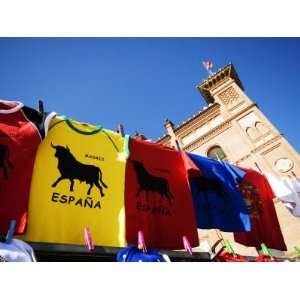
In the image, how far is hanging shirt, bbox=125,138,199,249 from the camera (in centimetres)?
458

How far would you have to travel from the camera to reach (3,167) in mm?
3836

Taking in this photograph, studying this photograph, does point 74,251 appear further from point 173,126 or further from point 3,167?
point 173,126

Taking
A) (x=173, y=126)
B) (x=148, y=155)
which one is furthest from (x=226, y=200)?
(x=173, y=126)

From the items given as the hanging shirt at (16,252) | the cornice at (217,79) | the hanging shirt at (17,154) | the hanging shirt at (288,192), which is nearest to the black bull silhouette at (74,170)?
the hanging shirt at (17,154)

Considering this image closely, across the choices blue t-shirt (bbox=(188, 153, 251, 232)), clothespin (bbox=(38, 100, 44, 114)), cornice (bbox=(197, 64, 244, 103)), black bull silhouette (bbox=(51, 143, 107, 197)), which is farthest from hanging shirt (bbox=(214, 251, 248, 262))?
cornice (bbox=(197, 64, 244, 103))

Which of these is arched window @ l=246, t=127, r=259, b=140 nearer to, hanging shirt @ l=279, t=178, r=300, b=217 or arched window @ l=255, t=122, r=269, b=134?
arched window @ l=255, t=122, r=269, b=134

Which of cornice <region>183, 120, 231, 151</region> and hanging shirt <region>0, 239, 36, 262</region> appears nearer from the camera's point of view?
hanging shirt <region>0, 239, 36, 262</region>

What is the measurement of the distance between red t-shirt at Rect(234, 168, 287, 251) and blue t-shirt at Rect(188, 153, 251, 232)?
373 mm

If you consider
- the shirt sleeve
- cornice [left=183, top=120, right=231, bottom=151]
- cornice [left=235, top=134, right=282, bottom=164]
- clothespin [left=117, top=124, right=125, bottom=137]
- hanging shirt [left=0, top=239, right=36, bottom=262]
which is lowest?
hanging shirt [left=0, top=239, right=36, bottom=262]

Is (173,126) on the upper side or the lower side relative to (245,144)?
upper

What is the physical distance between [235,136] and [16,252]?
48.9 feet

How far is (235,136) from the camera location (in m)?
16.5
